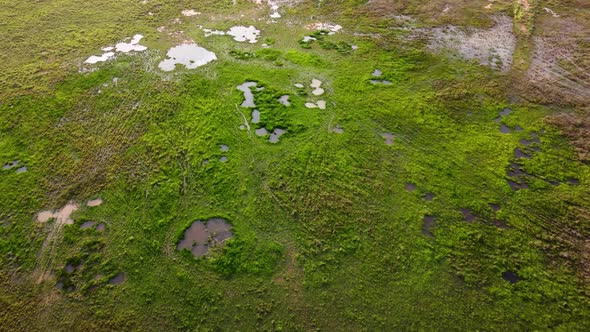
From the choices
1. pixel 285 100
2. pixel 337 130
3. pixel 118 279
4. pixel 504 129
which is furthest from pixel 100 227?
pixel 504 129

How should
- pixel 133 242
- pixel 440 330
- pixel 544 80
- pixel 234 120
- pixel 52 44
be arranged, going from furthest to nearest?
pixel 52 44, pixel 544 80, pixel 234 120, pixel 133 242, pixel 440 330

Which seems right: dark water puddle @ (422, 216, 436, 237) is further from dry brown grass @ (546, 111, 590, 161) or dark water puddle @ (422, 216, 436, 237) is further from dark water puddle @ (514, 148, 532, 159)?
dry brown grass @ (546, 111, 590, 161)

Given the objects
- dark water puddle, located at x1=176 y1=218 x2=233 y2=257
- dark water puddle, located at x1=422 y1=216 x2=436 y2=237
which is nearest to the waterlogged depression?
dark water puddle, located at x1=176 y1=218 x2=233 y2=257

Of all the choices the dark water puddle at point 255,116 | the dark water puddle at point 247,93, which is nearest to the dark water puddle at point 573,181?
the dark water puddle at point 255,116

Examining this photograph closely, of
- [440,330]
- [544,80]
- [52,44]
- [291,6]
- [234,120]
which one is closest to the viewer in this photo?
[440,330]

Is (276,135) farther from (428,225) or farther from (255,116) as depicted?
(428,225)

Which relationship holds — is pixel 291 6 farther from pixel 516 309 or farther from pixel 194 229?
pixel 516 309

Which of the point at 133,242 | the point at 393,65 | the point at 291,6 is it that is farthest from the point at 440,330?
the point at 291,6

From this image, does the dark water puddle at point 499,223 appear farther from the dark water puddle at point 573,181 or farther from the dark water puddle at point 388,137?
the dark water puddle at point 388,137
